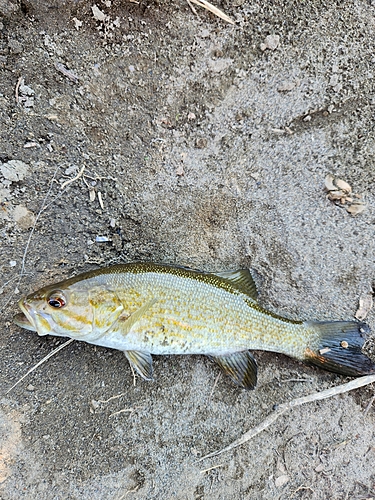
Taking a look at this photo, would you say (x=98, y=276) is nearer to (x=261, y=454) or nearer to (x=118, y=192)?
(x=118, y=192)

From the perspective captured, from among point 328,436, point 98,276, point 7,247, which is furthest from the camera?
point 328,436

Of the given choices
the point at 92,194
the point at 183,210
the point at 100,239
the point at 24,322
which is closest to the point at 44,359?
the point at 24,322

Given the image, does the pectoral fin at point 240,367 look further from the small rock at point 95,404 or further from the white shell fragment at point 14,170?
the white shell fragment at point 14,170

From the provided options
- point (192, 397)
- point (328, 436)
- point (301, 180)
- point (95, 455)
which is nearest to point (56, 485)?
point (95, 455)

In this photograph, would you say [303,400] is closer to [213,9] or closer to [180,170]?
[180,170]

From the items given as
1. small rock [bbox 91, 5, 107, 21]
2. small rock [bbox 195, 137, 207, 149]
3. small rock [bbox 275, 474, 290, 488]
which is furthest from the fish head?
small rock [bbox 91, 5, 107, 21]
